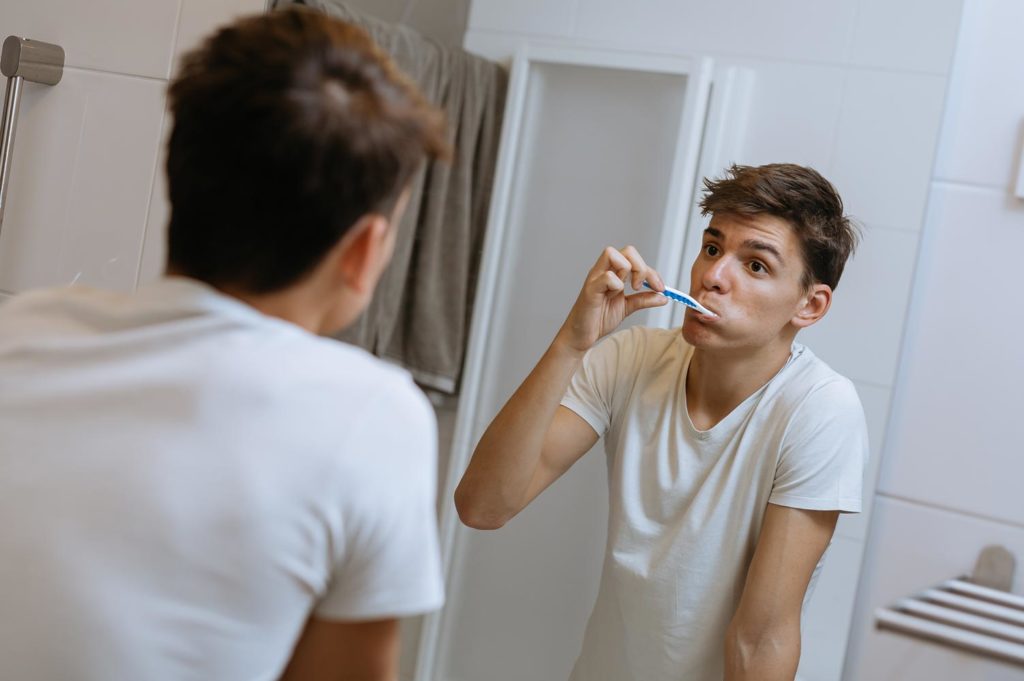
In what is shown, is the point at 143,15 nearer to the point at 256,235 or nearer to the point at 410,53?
the point at 410,53

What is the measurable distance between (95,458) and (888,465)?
81 cm

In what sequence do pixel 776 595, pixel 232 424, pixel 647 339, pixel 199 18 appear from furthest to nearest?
1. pixel 199 18
2. pixel 647 339
3. pixel 776 595
4. pixel 232 424

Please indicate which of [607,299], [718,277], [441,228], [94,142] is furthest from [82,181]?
[718,277]

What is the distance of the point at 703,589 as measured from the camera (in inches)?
44.4

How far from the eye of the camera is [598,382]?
1.21 meters

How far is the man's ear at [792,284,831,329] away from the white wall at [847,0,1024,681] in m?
0.08

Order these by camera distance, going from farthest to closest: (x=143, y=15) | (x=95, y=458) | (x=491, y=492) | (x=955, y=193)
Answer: (x=143, y=15) → (x=491, y=492) → (x=955, y=193) → (x=95, y=458)

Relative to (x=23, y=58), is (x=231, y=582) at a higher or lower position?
lower

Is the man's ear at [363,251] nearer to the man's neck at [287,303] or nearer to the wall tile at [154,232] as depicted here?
the man's neck at [287,303]

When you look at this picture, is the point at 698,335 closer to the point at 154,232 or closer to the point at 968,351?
the point at 968,351

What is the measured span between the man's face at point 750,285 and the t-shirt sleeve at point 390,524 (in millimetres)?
568

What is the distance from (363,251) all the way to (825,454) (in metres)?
0.64

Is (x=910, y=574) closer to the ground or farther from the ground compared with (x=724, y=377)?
closer to the ground

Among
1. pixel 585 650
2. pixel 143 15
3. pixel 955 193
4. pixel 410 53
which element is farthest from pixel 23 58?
pixel 955 193
